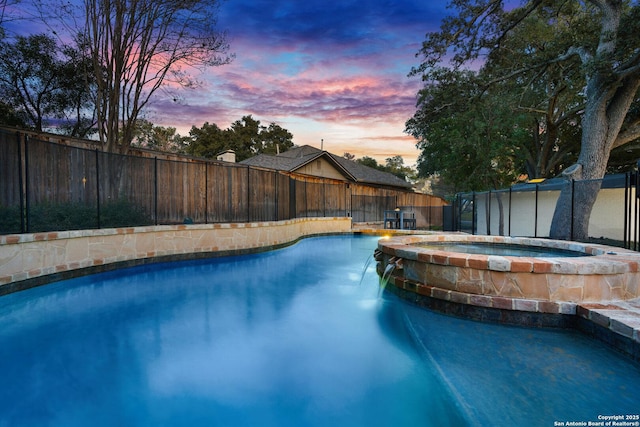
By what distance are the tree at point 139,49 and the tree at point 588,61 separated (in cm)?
784

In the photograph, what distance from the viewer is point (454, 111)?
1335 cm

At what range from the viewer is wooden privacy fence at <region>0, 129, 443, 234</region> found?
19.7 feet

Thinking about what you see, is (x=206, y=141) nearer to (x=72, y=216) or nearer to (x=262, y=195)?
(x=262, y=195)

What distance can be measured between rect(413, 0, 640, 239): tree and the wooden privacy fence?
7.59 meters

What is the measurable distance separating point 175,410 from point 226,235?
24.0ft

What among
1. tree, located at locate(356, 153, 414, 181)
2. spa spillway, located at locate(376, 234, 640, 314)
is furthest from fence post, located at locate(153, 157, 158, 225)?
tree, located at locate(356, 153, 414, 181)

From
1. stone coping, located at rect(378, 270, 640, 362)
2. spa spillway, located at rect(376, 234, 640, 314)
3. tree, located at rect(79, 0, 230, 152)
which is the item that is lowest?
stone coping, located at rect(378, 270, 640, 362)

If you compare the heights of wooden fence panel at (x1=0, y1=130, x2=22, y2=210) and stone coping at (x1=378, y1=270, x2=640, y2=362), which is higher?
wooden fence panel at (x1=0, y1=130, x2=22, y2=210)

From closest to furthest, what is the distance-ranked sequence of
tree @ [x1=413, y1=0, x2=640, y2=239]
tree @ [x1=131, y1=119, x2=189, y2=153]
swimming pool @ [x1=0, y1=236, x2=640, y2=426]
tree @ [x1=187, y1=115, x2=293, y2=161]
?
swimming pool @ [x1=0, y1=236, x2=640, y2=426] < tree @ [x1=413, y1=0, x2=640, y2=239] < tree @ [x1=131, y1=119, x2=189, y2=153] < tree @ [x1=187, y1=115, x2=293, y2=161]

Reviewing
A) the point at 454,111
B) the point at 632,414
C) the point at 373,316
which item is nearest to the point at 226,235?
the point at 373,316

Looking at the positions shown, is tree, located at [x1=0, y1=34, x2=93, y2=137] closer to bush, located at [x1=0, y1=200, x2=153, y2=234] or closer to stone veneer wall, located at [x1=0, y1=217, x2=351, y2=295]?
bush, located at [x1=0, y1=200, x2=153, y2=234]

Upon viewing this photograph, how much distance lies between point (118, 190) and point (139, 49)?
4668 mm

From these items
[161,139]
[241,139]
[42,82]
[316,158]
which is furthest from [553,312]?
[241,139]

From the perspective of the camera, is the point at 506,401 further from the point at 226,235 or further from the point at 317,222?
the point at 317,222
